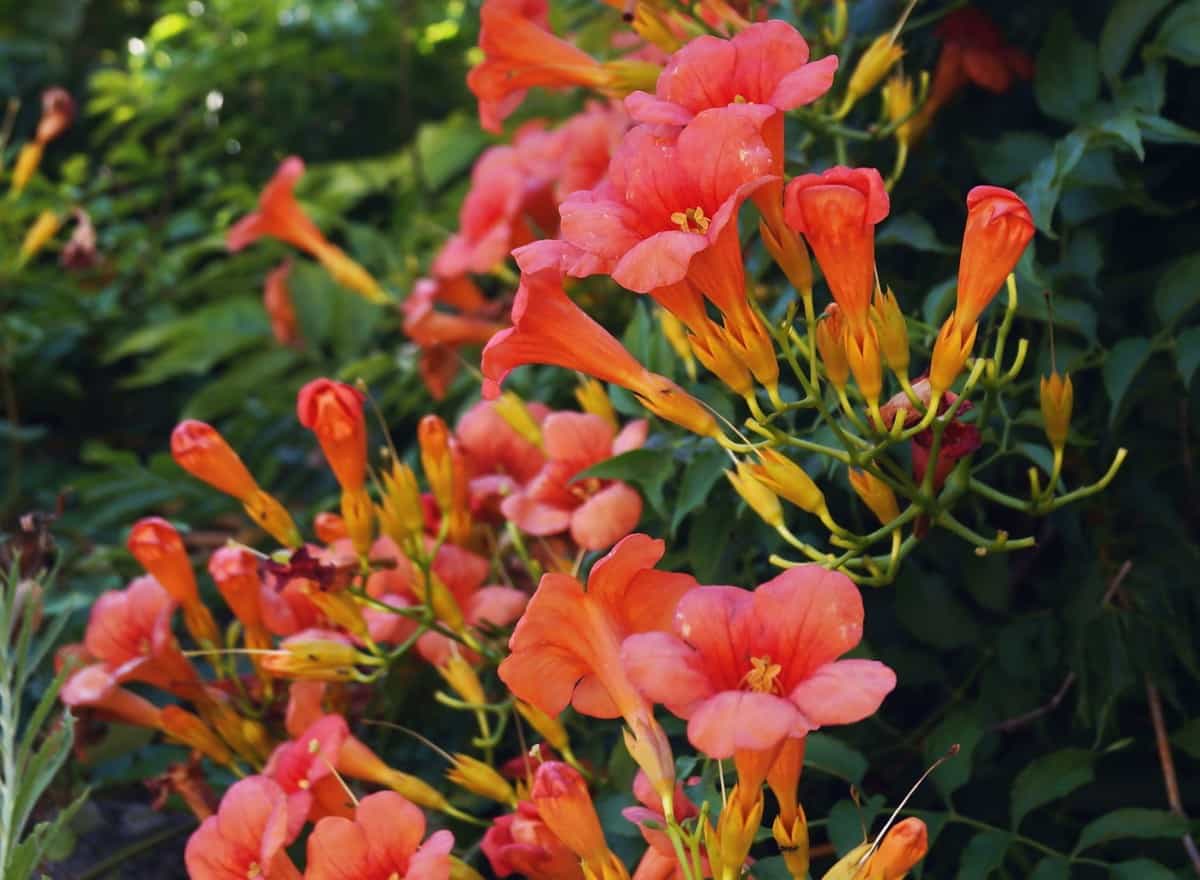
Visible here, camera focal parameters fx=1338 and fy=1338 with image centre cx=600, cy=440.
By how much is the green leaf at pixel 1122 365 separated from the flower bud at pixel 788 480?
428mm

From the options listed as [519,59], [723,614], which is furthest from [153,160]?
[723,614]

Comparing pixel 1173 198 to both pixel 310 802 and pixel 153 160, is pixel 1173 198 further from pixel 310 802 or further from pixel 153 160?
pixel 153 160

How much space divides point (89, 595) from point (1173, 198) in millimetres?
1733

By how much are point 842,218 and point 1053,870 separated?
0.73 metres

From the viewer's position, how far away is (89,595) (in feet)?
6.97

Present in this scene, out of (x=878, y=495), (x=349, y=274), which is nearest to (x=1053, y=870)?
(x=878, y=495)

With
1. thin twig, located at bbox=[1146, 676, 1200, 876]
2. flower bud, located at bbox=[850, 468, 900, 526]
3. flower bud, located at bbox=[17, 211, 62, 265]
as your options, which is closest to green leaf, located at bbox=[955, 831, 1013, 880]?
thin twig, located at bbox=[1146, 676, 1200, 876]

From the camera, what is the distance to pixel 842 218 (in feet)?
3.74

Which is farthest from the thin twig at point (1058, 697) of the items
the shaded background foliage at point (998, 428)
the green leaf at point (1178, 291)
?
the green leaf at point (1178, 291)

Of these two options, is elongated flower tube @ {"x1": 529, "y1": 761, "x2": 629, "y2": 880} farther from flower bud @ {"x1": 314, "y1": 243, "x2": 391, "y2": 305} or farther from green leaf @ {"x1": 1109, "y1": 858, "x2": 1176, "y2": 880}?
flower bud @ {"x1": 314, "y1": 243, "x2": 391, "y2": 305}

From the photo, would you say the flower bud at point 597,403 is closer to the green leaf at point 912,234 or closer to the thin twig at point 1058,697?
the green leaf at point 912,234

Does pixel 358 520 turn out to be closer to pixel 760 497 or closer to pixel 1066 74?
pixel 760 497

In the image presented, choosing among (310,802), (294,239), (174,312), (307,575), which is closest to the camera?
(310,802)

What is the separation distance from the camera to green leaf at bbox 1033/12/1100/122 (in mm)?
1738
